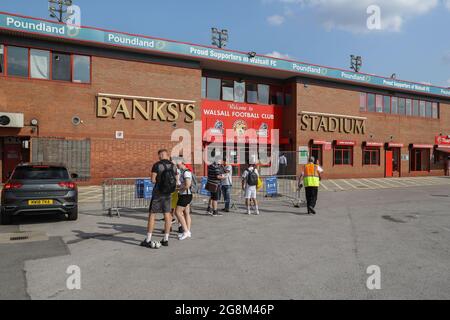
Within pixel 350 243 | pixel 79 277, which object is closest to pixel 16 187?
pixel 79 277

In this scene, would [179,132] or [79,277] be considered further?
[179,132]

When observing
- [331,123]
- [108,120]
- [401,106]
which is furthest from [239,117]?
[401,106]

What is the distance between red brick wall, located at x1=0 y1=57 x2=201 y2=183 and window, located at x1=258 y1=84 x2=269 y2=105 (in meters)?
5.68

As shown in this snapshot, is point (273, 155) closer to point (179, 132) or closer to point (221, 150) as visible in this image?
point (221, 150)

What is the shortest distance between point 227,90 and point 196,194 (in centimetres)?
1289

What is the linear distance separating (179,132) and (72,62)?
6740mm

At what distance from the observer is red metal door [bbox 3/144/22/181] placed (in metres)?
16.6

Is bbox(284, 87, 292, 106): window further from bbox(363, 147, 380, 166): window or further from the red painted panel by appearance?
bbox(363, 147, 380, 166): window

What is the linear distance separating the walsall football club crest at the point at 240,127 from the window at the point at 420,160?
16.3 meters

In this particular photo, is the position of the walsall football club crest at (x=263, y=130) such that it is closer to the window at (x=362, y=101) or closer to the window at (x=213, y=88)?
the window at (x=213, y=88)

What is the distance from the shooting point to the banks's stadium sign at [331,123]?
23781 mm

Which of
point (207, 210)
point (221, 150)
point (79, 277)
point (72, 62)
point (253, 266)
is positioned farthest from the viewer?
point (221, 150)

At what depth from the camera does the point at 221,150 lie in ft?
73.7

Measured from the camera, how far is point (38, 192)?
7.98 metres
